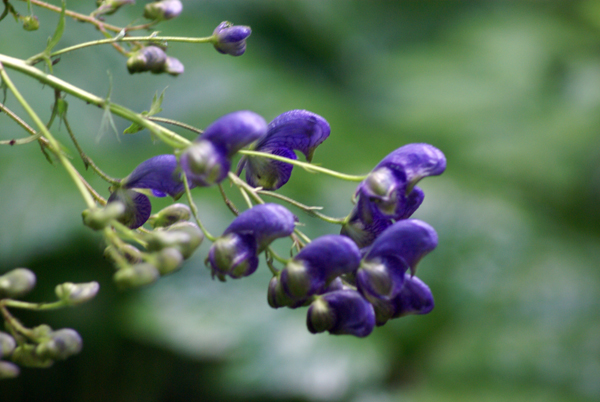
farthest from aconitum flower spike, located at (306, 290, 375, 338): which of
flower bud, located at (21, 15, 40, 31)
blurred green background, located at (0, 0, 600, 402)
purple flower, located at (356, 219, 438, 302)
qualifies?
blurred green background, located at (0, 0, 600, 402)

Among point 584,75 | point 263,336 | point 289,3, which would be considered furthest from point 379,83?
point 263,336

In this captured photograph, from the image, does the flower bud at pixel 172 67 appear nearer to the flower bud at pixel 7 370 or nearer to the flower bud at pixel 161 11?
the flower bud at pixel 161 11

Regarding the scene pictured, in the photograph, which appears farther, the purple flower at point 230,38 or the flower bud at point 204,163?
the purple flower at point 230,38

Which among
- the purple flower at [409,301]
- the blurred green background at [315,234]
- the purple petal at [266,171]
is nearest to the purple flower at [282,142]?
the purple petal at [266,171]

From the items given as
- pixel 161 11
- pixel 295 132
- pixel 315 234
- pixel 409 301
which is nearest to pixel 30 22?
pixel 161 11

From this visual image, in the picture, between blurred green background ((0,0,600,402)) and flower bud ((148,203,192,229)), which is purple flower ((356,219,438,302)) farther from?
blurred green background ((0,0,600,402))

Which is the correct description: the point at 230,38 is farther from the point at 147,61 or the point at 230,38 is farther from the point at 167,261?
the point at 167,261

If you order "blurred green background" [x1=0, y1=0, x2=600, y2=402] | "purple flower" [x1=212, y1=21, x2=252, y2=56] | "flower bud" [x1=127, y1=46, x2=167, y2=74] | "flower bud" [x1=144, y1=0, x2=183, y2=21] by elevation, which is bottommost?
"blurred green background" [x1=0, y1=0, x2=600, y2=402]

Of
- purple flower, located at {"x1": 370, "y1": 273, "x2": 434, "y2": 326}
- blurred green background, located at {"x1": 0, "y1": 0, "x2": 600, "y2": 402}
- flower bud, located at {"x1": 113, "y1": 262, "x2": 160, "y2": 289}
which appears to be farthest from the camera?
blurred green background, located at {"x1": 0, "y1": 0, "x2": 600, "y2": 402}

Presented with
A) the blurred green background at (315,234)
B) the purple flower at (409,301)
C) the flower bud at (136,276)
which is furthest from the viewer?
the blurred green background at (315,234)
